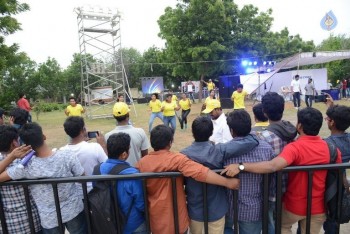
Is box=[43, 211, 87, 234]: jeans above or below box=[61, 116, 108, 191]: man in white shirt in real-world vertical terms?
below

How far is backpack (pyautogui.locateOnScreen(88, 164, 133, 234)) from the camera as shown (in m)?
2.17

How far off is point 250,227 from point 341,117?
1346mm

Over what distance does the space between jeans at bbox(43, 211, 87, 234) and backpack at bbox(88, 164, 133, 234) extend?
26cm

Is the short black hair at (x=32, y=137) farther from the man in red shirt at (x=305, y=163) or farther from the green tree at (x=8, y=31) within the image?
the green tree at (x=8, y=31)

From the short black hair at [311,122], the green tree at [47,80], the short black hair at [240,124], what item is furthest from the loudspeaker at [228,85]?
the short black hair at [240,124]

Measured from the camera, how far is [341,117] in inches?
104

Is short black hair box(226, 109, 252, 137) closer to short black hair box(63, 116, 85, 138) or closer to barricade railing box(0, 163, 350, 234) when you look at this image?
barricade railing box(0, 163, 350, 234)

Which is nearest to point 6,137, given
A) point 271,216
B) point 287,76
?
point 271,216

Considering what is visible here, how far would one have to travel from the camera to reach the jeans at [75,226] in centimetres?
241

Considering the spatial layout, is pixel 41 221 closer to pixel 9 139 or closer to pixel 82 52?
pixel 9 139

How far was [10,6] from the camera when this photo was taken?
13.0 meters

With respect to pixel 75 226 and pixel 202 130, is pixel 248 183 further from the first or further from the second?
pixel 75 226

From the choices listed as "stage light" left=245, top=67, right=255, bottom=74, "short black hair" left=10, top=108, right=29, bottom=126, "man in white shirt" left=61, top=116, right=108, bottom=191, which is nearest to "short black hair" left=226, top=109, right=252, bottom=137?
"man in white shirt" left=61, top=116, right=108, bottom=191

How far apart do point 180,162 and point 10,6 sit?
1434 centimetres
